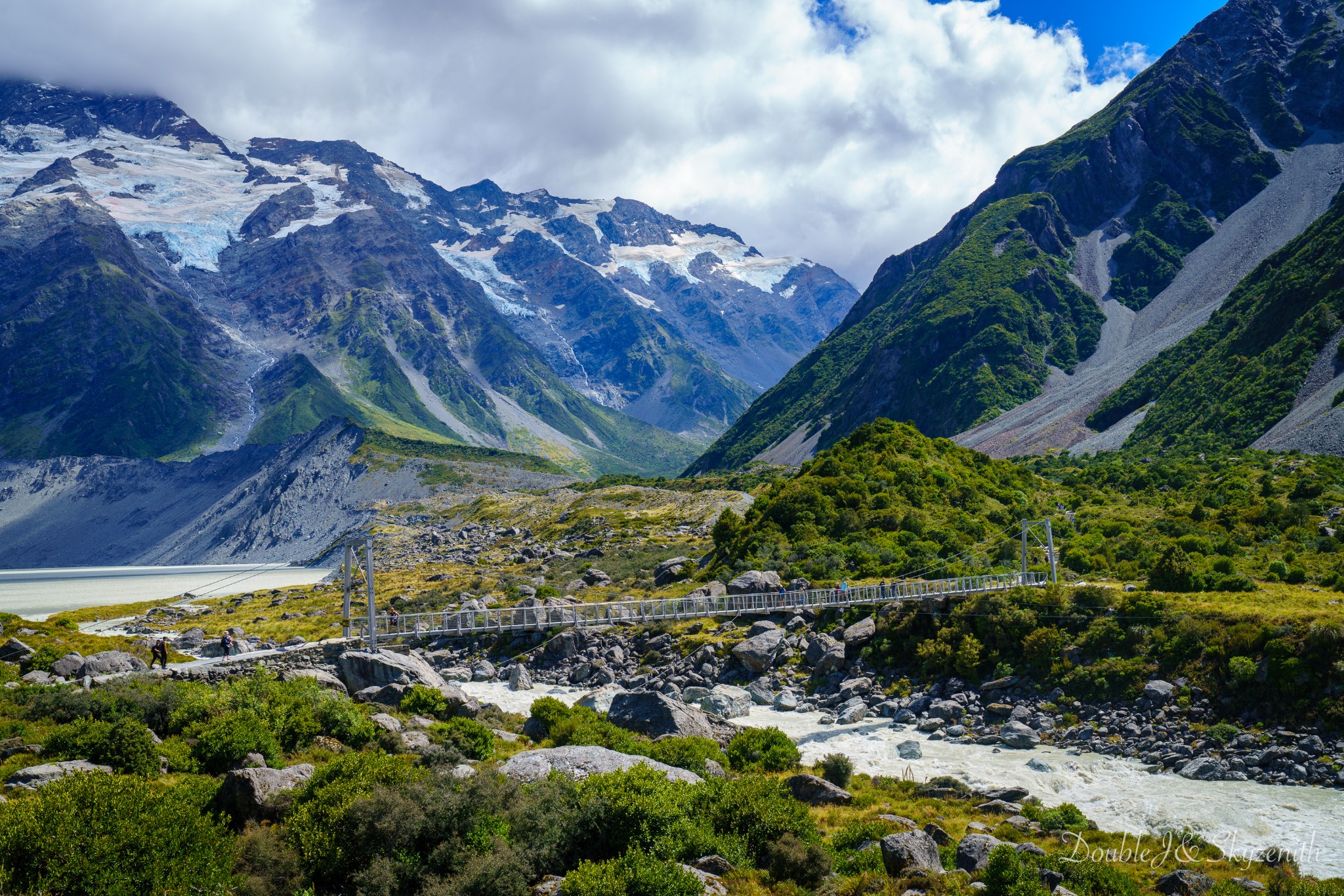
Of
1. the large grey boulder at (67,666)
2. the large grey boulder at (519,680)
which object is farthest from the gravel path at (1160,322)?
the large grey boulder at (67,666)

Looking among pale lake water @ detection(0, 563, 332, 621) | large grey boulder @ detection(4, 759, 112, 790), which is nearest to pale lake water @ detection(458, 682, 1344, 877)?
large grey boulder @ detection(4, 759, 112, 790)

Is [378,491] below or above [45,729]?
above

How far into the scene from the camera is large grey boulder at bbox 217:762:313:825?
727 inches

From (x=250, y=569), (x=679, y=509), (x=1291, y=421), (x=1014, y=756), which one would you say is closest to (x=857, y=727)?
(x=1014, y=756)

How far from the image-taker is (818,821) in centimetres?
2272

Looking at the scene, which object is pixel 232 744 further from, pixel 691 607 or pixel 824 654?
pixel 691 607

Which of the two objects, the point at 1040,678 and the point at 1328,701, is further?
the point at 1040,678

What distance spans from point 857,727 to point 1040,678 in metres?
Result: 9.07

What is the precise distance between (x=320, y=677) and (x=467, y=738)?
12.5 meters

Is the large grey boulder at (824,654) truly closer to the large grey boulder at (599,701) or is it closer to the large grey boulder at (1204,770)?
the large grey boulder at (599,701)

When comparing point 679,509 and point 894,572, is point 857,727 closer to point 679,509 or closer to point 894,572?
point 894,572

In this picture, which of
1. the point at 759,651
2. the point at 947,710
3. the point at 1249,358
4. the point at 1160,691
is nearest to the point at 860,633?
the point at 759,651

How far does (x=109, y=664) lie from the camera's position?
34.6m

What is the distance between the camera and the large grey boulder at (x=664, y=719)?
106 feet
